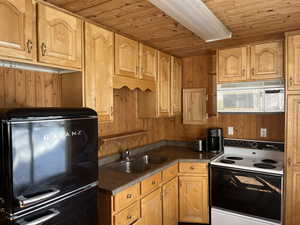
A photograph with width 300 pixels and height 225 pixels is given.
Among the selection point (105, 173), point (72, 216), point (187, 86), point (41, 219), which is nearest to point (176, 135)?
point (187, 86)

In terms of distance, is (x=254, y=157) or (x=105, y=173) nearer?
(x=105, y=173)

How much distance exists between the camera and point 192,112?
10.7 feet

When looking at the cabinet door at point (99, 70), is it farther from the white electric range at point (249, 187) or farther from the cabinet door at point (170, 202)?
the white electric range at point (249, 187)

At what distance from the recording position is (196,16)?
170cm

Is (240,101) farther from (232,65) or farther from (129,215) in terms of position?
(129,215)

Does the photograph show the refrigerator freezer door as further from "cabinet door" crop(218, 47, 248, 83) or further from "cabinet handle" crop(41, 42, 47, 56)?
"cabinet door" crop(218, 47, 248, 83)

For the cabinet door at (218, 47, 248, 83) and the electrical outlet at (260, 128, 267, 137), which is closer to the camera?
the cabinet door at (218, 47, 248, 83)

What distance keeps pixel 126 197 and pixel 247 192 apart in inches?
56.2

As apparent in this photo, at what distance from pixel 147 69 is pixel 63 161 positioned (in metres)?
1.58

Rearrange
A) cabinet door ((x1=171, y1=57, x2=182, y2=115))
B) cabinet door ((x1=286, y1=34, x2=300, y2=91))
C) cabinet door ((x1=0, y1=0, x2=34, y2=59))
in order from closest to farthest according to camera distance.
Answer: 1. cabinet door ((x1=0, y1=0, x2=34, y2=59))
2. cabinet door ((x1=286, y1=34, x2=300, y2=91))
3. cabinet door ((x1=171, y1=57, x2=182, y2=115))

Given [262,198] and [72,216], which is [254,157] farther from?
[72,216]

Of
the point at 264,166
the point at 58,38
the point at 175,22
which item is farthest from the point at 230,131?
the point at 58,38

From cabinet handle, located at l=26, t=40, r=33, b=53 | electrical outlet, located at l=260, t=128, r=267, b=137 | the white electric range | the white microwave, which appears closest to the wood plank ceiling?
cabinet handle, located at l=26, t=40, r=33, b=53

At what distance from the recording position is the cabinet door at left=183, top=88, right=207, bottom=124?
10.4 ft
